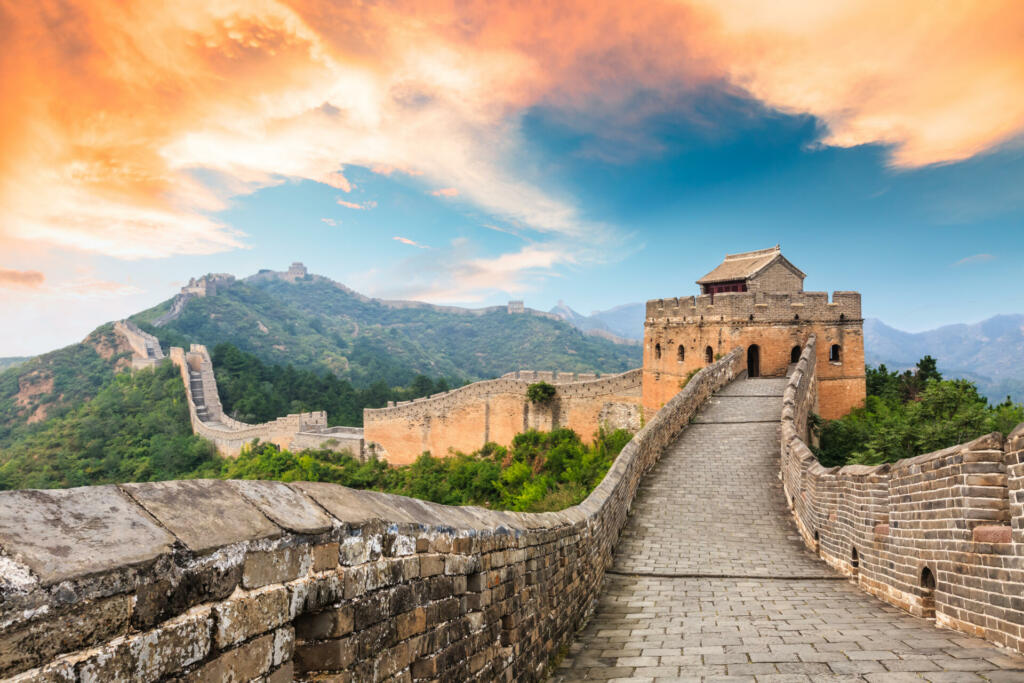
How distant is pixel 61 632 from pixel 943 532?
588 cm

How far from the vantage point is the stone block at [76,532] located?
133cm

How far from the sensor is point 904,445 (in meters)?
10.3

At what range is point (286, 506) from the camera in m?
2.06

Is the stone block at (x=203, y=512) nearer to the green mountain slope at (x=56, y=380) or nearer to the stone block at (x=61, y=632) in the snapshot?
the stone block at (x=61, y=632)

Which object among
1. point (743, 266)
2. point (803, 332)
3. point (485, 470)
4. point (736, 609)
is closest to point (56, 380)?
point (485, 470)

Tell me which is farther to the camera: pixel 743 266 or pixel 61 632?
pixel 743 266

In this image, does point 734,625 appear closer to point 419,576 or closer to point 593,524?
point 593,524

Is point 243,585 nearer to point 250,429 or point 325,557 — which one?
point 325,557

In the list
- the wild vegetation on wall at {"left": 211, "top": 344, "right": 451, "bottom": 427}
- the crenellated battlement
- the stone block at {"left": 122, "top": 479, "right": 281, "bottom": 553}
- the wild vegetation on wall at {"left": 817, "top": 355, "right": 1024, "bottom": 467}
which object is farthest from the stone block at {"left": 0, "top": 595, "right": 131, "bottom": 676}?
the wild vegetation on wall at {"left": 211, "top": 344, "right": 451, "bottom": 427}

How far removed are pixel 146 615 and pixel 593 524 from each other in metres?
5.50

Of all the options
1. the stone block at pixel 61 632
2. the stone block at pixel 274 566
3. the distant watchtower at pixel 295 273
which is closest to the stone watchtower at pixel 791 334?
the stone block at pixel 274 566

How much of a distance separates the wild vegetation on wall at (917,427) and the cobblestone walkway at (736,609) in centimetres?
203

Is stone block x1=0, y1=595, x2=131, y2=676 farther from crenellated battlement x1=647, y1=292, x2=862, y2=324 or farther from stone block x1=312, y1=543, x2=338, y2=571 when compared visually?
crenellated battlement x1=647, y1=292, x2=862, y2=324

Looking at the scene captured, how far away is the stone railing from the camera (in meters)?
1.33
